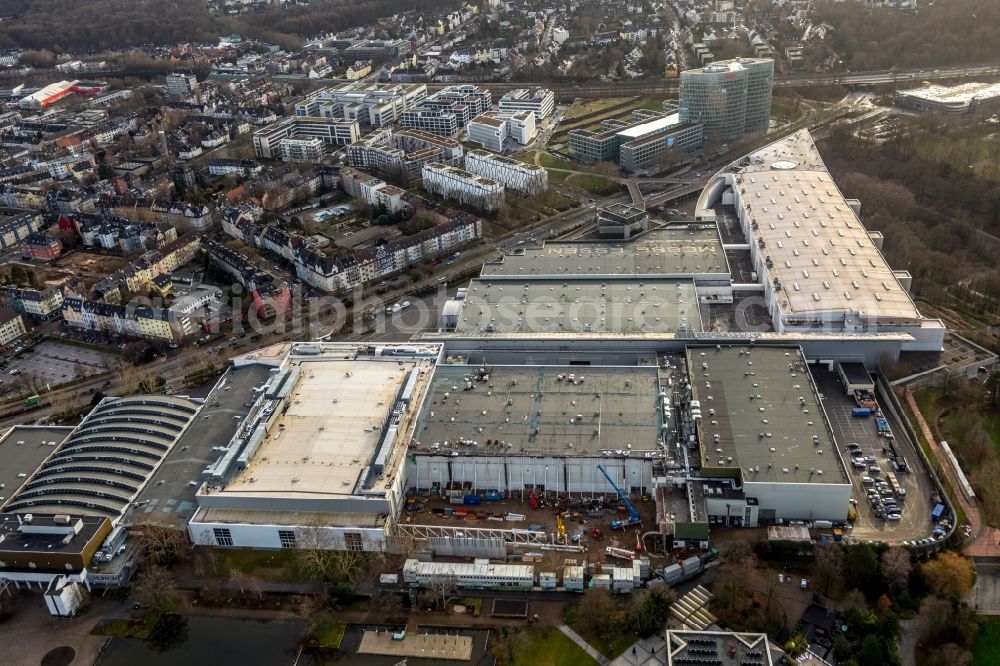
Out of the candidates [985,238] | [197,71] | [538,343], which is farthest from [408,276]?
[197,71]

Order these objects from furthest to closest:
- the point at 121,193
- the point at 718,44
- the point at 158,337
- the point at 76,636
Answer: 1. the point at 718,44
2. the point at 121,193
3. the point at 158,337
4. the point at 76,636

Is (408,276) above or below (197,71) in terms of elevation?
below

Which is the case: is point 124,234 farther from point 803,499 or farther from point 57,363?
point 803,499

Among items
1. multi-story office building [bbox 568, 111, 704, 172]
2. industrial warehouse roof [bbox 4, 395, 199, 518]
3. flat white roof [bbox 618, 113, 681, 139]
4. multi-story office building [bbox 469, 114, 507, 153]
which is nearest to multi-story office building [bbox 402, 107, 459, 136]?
multi-story office building [bbox 469, 114, 507, 153]

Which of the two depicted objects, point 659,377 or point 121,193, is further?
point 121,193

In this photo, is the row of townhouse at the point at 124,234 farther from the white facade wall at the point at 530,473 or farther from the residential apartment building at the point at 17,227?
the white facade wall at the point at 530,473

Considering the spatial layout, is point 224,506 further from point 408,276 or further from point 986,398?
point 986,398

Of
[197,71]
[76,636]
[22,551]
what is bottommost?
[76,636]

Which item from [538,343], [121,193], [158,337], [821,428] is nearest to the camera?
[821,428]
